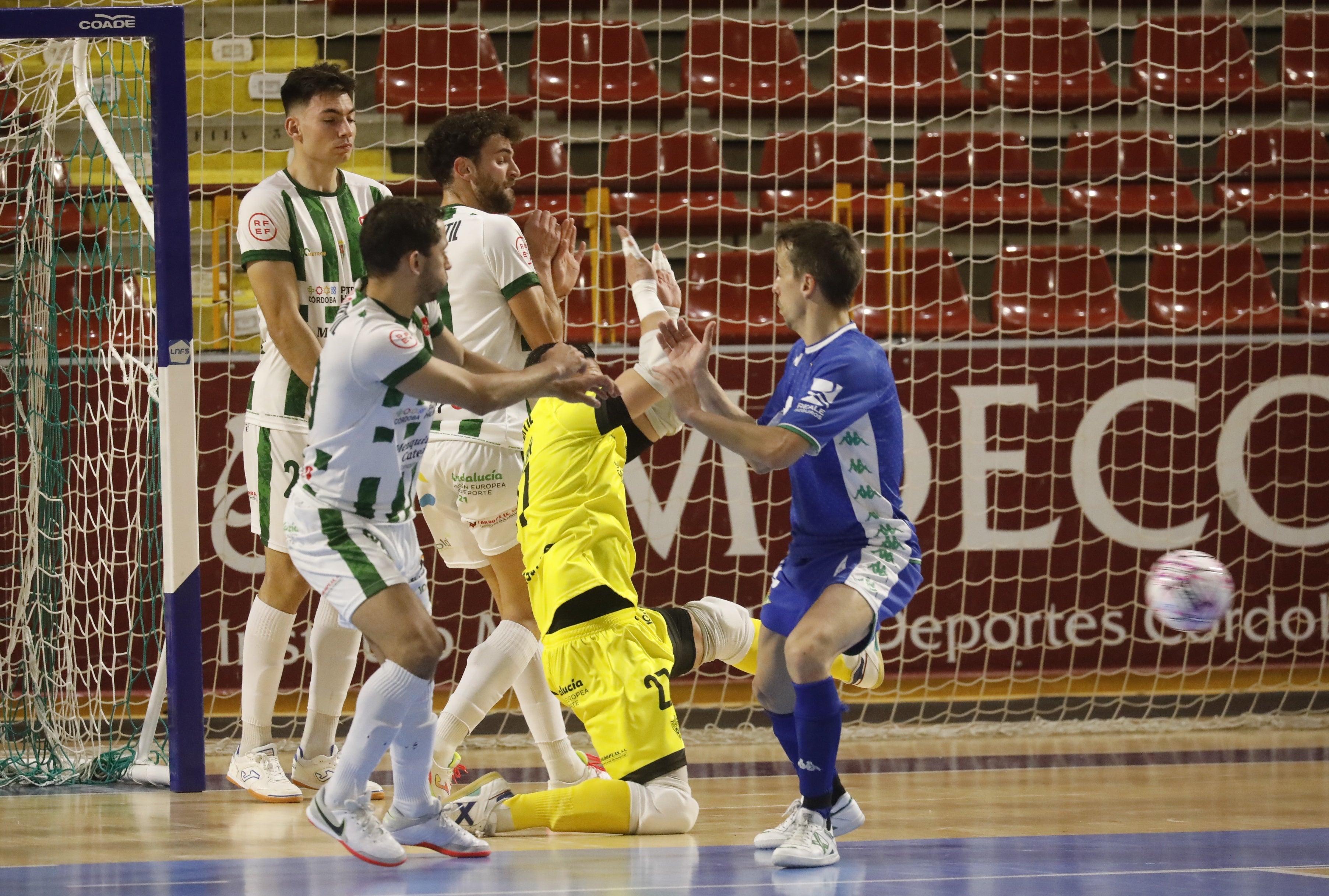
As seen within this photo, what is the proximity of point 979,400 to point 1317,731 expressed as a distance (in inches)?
75.6

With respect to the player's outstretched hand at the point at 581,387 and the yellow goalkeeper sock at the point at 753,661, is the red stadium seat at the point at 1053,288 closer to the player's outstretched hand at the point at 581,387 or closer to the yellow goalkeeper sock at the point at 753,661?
the yellow goalkeeper sock at the point at 753,661

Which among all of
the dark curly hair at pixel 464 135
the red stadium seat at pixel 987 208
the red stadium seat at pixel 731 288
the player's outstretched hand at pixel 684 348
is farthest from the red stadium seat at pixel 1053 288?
the player's outstretched hand at pixel 684 348

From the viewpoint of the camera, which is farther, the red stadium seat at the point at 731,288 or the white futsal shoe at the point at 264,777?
the red stadium seat at the point at 731,288

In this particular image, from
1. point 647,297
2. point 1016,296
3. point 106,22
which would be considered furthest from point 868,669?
point 1016,296

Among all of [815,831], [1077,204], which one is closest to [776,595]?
[815,831]

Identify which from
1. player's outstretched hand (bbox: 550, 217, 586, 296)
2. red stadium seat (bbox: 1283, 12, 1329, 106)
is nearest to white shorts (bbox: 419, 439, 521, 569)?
player's outstretched hand (bbox: 550, 217, 586, 296)

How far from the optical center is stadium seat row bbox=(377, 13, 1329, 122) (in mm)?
8531

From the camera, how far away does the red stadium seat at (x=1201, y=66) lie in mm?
8758

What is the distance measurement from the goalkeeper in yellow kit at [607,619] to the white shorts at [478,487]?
0.65 feet

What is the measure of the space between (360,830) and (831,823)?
1149 mm

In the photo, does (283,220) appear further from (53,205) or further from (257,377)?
(53,205)

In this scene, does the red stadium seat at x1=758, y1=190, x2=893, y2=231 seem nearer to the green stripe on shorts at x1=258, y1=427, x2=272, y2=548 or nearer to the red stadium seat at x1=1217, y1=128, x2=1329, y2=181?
the red stadium seat at x1=1217, y1=128, x2=1329, y2=181

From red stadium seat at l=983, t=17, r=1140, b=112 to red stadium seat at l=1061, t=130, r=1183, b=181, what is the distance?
19 cm

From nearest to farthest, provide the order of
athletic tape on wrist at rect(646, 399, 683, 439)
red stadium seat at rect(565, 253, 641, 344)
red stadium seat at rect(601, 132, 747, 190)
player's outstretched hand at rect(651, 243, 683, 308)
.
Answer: player's outstretched hand at rect(651, 243, 683, 308) < athletic tape on wrist at rect(646, 399, 683, 439) < red stadium seat at rect(565, 253, 641, 344) < red stadium seat at rect(601, 132, 747, 190)
